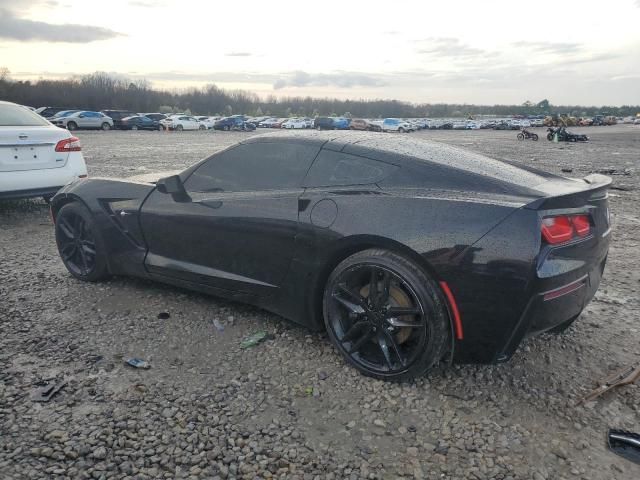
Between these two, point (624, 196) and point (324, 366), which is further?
point (624, 196)

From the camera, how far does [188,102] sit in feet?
310

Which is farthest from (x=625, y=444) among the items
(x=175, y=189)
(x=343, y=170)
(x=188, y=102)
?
(x=188, y=102)

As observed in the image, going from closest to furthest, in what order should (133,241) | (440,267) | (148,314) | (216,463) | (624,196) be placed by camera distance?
(216,463), (440,267), (148,314), (133,241), (624,196)

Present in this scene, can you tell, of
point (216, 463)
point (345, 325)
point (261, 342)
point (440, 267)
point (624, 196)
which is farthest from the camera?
point (624, 196)

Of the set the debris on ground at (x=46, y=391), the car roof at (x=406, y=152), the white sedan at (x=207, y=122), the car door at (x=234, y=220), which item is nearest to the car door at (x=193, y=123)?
the white sedan at (x=207, y=122)

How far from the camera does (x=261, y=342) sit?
342 centimetres

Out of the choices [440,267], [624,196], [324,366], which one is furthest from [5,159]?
[624,196]

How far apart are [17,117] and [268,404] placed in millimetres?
6084

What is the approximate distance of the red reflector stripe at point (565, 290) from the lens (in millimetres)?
2574

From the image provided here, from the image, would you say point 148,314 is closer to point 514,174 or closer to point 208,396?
point 208,396

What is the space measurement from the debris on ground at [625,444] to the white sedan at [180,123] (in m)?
42.8

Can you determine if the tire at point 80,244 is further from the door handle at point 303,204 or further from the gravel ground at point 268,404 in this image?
the door handle at point 303,204

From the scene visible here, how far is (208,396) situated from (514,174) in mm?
2262

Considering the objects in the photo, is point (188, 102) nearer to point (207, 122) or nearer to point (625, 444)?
point (207, 122)
